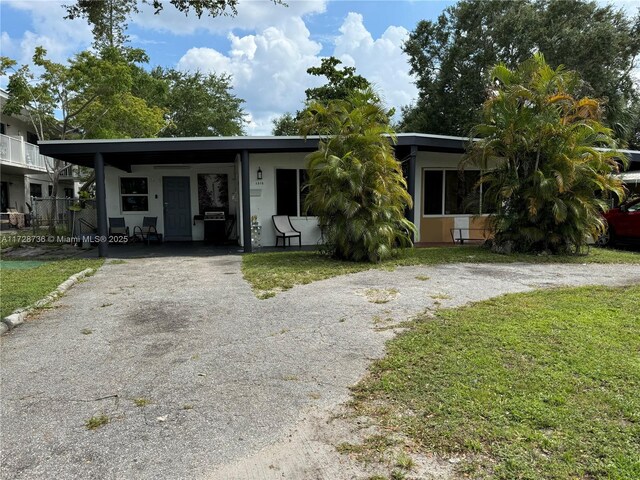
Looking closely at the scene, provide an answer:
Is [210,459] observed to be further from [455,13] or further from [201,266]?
[455,13]

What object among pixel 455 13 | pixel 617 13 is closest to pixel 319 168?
pixel 455 13

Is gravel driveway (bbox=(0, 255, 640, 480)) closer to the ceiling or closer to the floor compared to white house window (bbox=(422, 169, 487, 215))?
closer to the floor

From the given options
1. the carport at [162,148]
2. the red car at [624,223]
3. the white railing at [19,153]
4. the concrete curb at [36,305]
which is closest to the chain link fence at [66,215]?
the white railing at [19,153]

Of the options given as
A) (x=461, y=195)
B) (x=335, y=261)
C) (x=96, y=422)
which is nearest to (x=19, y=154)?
(x=335, y=261)

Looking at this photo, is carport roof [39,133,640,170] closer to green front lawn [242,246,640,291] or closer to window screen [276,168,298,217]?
window screen [276,168,298,217]

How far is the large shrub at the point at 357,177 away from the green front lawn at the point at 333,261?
0.58 metres

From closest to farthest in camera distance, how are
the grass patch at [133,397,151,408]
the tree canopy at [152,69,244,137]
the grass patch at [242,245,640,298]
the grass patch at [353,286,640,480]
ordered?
1. the grass patch at [353,286,640,480]
2. the grass patch at [133,397,151,408]
3. the grass patch at [242,245,640,298]
4. the tree canopy at [152,69,244,137]

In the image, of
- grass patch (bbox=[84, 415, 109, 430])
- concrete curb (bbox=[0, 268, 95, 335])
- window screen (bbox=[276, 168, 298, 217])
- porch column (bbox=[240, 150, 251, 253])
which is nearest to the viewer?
grass patch (bbox=[84, 415, 109, 430])

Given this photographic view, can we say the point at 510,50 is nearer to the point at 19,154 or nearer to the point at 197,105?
the point at 197,105

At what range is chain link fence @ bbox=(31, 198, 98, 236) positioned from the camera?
13141mm

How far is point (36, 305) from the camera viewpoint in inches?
233

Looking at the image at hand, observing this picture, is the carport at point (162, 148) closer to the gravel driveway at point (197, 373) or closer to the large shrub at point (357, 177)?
the large shrub at point (357, 177)

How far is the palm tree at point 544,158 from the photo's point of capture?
9.34 m

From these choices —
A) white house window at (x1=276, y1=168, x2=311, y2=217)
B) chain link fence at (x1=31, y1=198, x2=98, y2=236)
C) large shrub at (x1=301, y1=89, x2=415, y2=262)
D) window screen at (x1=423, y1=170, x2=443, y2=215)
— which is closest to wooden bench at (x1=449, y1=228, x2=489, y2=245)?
window screen at (x1=423, y1=170, x2=443, y2=215)
